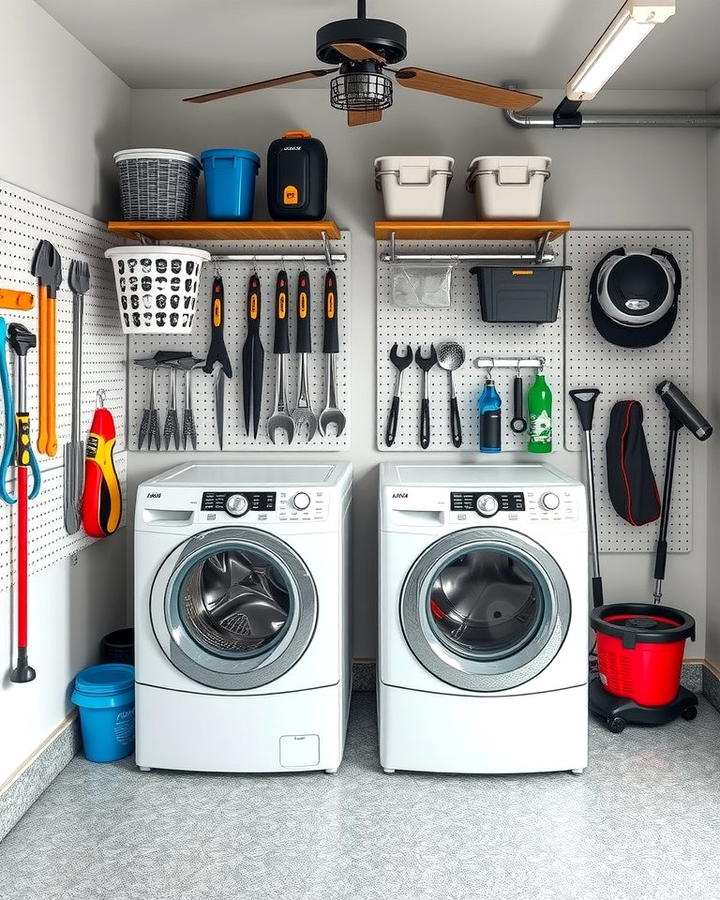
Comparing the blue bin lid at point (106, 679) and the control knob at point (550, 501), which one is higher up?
the control knob at point (550, 501)

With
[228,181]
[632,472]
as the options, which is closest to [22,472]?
[228,181]

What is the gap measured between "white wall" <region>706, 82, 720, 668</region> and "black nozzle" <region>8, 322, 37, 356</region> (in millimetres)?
2685

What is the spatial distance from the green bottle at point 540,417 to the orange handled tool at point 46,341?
1.90 meters

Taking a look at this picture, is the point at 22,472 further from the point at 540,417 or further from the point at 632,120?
the point at 632,120

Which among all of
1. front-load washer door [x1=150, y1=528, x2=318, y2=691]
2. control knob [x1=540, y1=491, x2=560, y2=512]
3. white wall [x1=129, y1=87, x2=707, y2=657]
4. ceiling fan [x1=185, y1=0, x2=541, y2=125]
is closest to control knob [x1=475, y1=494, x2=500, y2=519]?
control knob [x1=540, y1=491, x2=560, y2=512]

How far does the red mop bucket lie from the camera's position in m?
3.27

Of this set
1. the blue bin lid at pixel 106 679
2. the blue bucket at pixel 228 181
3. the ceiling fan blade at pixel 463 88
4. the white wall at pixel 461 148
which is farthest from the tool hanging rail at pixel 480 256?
the blue bin lid at pixel 106 679

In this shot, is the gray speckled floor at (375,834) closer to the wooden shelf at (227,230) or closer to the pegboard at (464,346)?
the pegboard at (464,346)

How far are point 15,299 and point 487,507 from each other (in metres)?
1.66

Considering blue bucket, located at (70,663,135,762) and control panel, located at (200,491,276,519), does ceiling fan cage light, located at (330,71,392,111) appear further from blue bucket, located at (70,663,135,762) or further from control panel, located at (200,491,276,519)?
A: blue bucket, located at (70,663,135,762)

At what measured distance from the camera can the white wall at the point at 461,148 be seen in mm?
3666

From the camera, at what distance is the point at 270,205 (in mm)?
3332

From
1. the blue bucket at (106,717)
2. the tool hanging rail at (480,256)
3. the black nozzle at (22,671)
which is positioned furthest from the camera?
the tool hanging rail at (480,256)

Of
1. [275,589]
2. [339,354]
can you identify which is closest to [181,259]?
[339,354]
